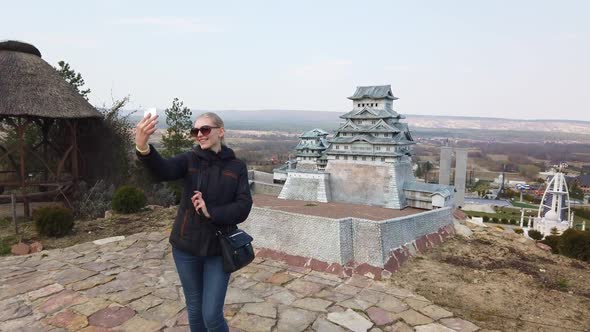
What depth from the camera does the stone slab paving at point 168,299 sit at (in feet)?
15.8

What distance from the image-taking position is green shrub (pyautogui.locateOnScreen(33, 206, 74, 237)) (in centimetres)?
888

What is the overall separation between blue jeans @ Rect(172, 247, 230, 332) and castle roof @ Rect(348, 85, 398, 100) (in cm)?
1094

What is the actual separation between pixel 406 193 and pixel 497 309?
23.3ft

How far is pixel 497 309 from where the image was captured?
5.49 meters

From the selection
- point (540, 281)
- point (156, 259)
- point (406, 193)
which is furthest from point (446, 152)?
point (156, 259)

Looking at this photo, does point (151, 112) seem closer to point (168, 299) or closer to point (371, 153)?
point (168, 299)

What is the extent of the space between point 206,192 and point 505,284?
19.3ft

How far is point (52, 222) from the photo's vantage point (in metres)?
8.89

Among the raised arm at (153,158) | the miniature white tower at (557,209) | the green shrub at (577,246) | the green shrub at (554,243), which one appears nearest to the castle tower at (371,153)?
the green shrub at (554,243)

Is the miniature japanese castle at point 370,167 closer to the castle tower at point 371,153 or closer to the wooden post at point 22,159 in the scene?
the castle tower at point 371,153

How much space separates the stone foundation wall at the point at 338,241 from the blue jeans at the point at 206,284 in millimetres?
4108

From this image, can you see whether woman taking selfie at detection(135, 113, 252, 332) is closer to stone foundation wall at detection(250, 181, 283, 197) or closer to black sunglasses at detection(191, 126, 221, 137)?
black sunglasses at detection(191, 126, 221, 137)

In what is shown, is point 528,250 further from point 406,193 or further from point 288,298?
point 288,298

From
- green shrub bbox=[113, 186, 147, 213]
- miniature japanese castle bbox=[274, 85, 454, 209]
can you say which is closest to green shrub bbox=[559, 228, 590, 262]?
miniature japanese castle bbox=[274, 85, 454, 209]
